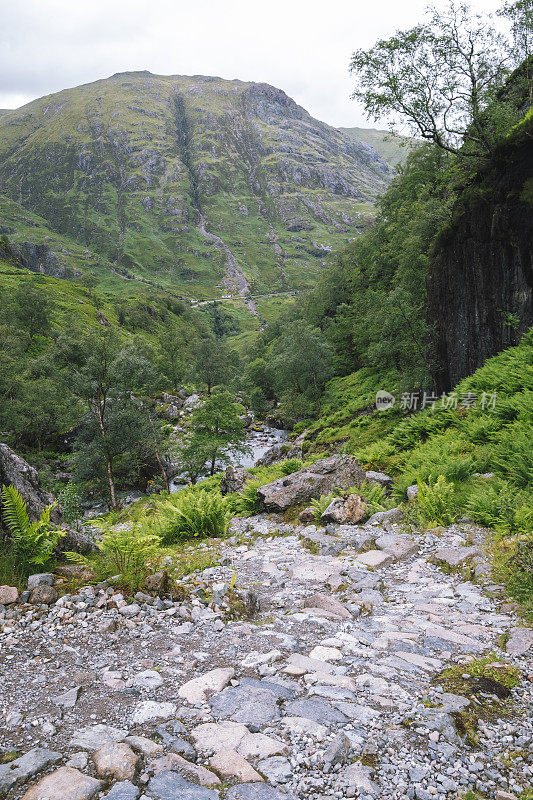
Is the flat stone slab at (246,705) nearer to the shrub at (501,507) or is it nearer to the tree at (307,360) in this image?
the shrub at (501,507)

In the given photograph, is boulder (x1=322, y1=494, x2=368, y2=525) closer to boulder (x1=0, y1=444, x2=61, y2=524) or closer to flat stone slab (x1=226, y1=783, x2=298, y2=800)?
boulder (x1=0, y1=444, x2=61, y2=524)

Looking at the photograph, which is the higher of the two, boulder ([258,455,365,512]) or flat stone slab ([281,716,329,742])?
flat stone slab ([281,716,329,742])

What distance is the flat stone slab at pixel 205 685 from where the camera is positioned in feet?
12.2

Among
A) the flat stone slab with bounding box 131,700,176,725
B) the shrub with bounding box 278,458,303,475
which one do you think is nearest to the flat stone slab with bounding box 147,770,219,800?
the flat stone slab with bounding box 131,700,176,725

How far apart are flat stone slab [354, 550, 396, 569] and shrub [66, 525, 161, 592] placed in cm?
421

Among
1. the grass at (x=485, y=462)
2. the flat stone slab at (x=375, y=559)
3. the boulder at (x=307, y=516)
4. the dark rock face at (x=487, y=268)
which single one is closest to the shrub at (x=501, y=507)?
the grass at (x=485, y=462)

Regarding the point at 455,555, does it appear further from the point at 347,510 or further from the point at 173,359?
the point at 173,359

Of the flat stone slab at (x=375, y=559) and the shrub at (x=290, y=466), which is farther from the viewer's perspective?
the shrub at (x=290, y=466)

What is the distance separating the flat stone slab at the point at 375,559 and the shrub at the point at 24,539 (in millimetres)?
5769

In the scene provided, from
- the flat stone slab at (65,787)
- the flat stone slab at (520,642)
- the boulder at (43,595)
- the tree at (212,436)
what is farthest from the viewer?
the tree at (212,436)

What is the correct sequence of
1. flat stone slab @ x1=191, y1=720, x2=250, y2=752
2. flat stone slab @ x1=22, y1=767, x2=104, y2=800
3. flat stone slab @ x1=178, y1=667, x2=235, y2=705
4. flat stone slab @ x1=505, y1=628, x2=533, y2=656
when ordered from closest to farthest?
1. flat stone slab @ x1=22, y1=767, x2=104, y2=800
2. flat stone slab @ x1=191, y1=720, x2=250, y2=752
3. flat stone slab @ x1=178, y1=667, x2=235, y2=705
4. flat stone slab @ x1=505, y1=628, x2=533, y2=656

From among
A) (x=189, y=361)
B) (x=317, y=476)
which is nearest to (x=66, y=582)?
(x=317, y=476)

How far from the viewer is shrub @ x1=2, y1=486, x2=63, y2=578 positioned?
5.86 m

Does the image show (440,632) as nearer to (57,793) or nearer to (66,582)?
(57,793)
